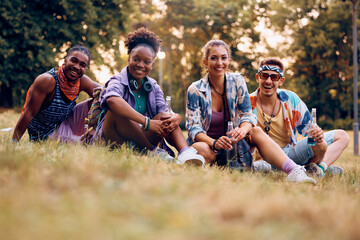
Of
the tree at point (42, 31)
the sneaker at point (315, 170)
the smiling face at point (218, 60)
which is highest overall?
the tree at point (42, 31)

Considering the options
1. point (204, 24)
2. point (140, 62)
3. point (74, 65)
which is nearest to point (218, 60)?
point (140, 62)

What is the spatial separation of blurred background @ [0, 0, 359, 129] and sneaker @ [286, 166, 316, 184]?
42.5 ft

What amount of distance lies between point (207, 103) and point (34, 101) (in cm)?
235

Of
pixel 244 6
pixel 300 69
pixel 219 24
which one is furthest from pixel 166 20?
pixel 300 69

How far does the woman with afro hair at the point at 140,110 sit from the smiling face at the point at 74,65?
2.14 ft

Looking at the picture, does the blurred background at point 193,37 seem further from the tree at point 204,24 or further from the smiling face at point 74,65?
the smiling face at point 74,65

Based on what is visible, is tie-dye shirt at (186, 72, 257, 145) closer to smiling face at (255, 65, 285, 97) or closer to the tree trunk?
smiling face at (255, 65, 285, 97)

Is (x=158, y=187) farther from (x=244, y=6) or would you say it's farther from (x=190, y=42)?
(x=244, y=6)

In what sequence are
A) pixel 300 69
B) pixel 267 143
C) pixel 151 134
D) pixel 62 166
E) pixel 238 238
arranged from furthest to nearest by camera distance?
pixel 300 69 < pixel 151 134 < pixel 267 143 < pixel 62 166 < pixel 238 238

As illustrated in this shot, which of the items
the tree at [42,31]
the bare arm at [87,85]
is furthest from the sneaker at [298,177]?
the tree at [42,31]

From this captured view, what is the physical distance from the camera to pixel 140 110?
15.1ft

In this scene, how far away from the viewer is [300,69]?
3209cm

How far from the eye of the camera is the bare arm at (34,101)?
445 centimetres

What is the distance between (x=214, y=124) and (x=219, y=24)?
940 inches
